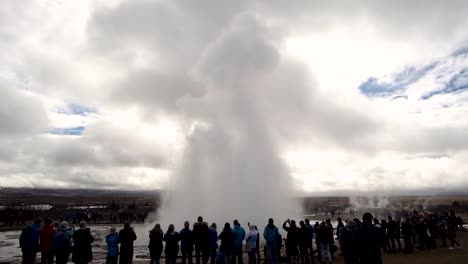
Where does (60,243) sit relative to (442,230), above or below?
above

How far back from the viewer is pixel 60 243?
11844 mm

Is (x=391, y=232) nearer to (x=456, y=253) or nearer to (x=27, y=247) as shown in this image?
(x=456, y=253)

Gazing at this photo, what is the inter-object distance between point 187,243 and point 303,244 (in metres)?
4.55

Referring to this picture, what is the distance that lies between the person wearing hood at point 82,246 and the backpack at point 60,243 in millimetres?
479

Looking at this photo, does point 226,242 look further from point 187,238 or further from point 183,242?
point 183,242

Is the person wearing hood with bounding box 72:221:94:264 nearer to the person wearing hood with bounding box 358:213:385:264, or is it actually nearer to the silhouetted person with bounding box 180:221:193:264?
the silhouetted person with bounding box 180:221:193:264

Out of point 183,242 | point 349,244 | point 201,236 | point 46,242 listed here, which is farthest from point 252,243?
point 46,242

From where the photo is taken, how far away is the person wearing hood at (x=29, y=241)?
12297 millimetres

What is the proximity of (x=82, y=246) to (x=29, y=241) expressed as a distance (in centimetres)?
232

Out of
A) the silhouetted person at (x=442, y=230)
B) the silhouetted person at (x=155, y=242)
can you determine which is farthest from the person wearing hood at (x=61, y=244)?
the silhouetted person at (x=442, y=230)

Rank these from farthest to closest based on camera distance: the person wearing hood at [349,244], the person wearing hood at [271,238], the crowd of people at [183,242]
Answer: the person wearing hood at [271,238], the crowd of people at [183,242], the person wearing hood at [349,244]

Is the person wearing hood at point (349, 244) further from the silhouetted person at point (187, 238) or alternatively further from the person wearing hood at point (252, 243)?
the silhouetted person at point (187, 238)

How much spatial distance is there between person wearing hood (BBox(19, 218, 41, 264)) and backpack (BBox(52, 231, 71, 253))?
1.13 meters

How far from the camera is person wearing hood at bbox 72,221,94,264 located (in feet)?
37.8
